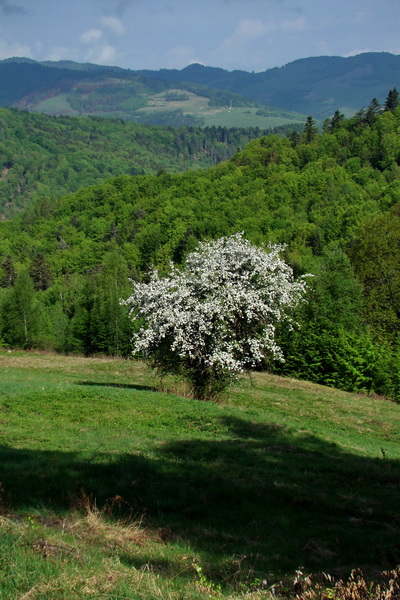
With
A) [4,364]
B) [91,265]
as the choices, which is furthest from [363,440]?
[91,265]

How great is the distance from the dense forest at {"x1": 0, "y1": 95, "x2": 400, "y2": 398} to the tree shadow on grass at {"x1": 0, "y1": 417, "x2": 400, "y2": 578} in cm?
1539

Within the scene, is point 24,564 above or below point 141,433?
above

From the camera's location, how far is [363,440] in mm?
21000

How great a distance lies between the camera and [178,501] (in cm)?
1035

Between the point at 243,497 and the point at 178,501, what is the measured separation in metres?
1.31

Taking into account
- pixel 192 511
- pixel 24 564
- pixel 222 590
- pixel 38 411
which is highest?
pixel 24 564

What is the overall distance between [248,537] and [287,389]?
28648 mm

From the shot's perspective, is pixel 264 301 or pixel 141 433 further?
pixel 264 301

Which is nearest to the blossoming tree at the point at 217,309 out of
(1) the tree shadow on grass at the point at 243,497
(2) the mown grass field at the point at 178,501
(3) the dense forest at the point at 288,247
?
(2) the mown grass field at the point at 178,501

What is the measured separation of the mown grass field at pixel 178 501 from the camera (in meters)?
6.54

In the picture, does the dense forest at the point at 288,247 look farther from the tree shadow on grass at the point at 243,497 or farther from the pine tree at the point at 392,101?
the tree shadow on grass at the point at 243,497

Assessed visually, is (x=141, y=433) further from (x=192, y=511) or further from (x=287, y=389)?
(x=287, y=389)

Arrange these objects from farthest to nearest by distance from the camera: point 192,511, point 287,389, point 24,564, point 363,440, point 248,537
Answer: point 287,389, point 363,440, point 192,511, point 248,537, point 24,564

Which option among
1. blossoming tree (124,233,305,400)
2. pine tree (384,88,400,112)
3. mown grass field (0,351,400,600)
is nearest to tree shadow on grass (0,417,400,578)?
mown grass field (0,351,400,600)
